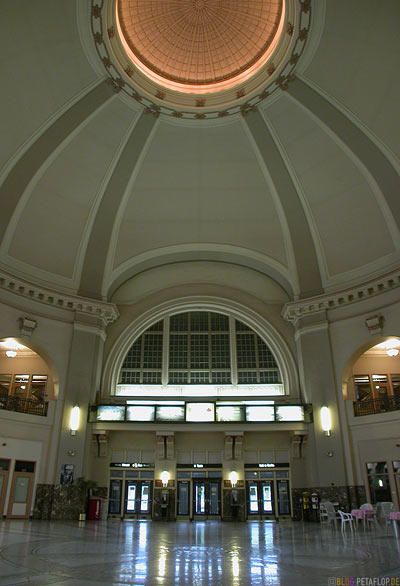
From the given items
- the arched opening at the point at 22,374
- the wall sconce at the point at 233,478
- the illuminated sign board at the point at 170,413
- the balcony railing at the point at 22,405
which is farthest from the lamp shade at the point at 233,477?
the arched opening at the point at 22,374

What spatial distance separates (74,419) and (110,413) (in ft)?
5.13

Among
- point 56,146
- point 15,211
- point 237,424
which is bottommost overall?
point 237,424

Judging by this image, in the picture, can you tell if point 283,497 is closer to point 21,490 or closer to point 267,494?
point 267,494

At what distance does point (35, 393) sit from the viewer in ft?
71.2

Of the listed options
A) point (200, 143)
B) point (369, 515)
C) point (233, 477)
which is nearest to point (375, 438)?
point (369, 515)

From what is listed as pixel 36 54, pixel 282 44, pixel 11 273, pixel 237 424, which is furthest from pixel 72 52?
pixel 237 424

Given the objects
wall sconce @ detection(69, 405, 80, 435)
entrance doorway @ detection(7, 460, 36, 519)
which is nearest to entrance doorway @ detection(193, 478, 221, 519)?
wall sconce @ detection(69, 405, 80, 435)

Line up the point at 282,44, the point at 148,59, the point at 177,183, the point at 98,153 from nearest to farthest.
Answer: the point at 282,44 → the point at 148,59 → the point at 98,153 → the point at 177,183

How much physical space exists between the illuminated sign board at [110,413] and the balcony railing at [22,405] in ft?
7.59

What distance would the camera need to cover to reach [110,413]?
1964 cm

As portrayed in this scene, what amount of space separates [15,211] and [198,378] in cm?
1150

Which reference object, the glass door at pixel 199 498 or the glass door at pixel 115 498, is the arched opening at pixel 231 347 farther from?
the glass door at pixel 199 498

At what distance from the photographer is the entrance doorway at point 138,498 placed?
65.0 ft

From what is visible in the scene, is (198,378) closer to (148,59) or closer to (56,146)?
(56,146)
